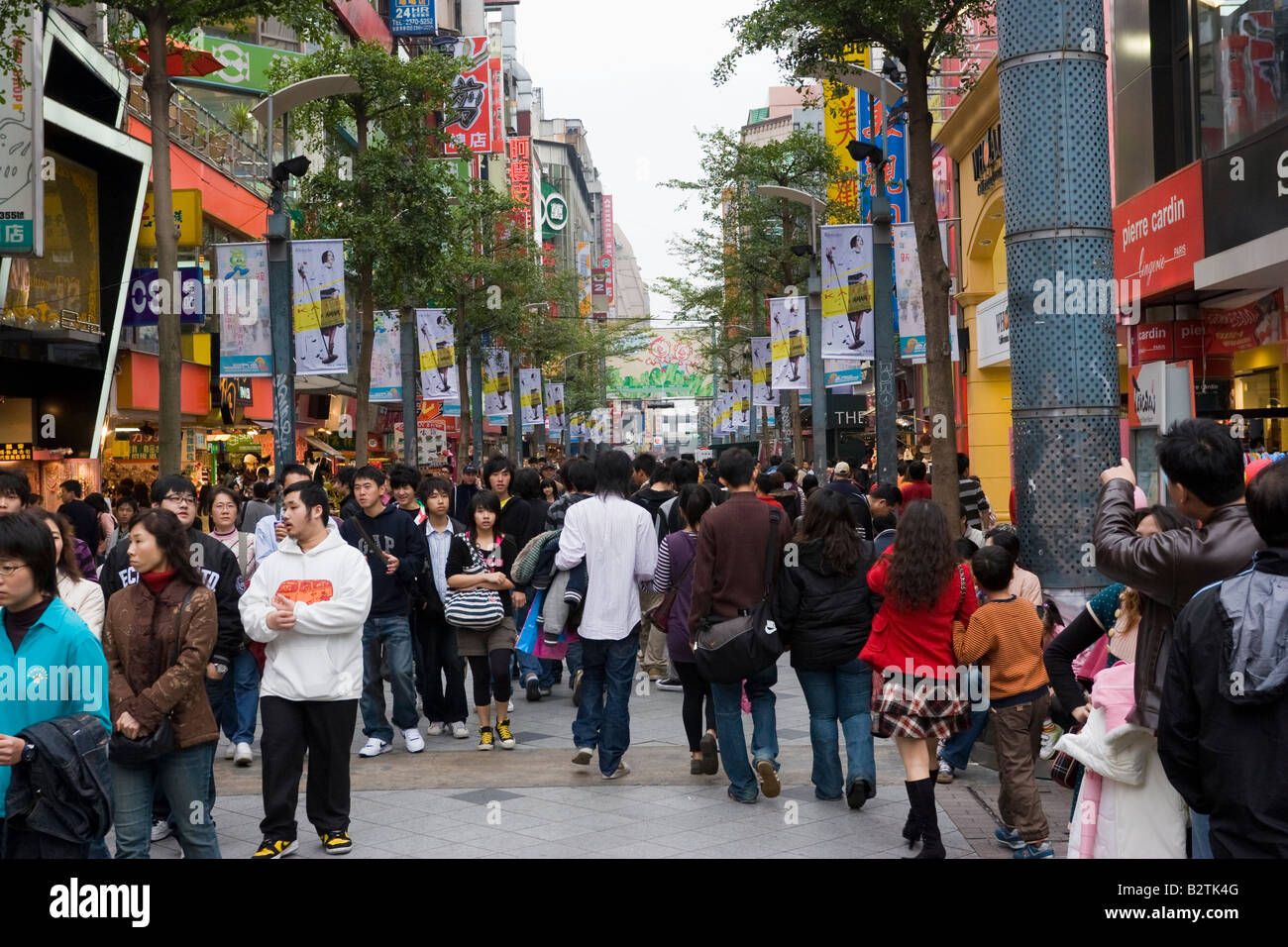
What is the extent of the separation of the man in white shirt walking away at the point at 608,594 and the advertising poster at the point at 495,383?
32201 mm

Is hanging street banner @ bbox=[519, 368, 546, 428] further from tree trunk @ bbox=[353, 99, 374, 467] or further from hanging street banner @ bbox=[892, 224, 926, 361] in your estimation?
hanging street banner @ bbox=[892, 224, 926, 361]

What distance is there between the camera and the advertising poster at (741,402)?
5216 cm

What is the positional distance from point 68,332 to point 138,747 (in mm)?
15858

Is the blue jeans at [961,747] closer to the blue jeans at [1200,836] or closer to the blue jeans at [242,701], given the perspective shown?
the blue jeans at [1200,836]

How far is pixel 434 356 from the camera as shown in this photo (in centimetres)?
2917

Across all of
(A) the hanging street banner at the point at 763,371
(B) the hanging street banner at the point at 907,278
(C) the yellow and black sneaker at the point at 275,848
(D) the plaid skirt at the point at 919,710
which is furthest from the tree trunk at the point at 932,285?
(A) the hanging street banner at the point at 763,371

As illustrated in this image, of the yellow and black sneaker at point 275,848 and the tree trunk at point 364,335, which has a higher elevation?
the tree trunk at point 364,335

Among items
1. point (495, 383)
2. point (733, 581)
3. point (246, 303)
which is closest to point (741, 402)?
point (495, 383)

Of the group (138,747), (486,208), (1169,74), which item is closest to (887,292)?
(1169,74)

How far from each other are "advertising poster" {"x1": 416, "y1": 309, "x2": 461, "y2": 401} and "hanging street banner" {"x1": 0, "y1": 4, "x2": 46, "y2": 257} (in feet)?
43.9

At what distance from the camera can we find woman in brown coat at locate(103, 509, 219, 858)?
18.8 feet

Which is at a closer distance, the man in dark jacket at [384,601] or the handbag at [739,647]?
the handbag at [739,647]

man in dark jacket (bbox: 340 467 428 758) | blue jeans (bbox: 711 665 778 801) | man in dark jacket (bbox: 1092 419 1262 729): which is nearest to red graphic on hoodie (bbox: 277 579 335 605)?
blue jeans (bbox: 711 665 778 801)

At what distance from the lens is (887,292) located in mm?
17359
